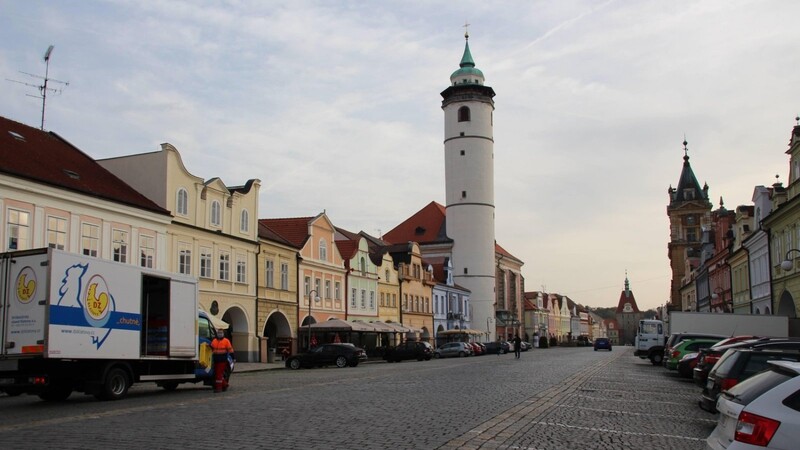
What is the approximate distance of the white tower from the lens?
93500 mm

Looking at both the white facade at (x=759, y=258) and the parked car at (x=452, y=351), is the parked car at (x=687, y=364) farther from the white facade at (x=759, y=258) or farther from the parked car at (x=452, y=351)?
the parked car at (x=452, y=351)

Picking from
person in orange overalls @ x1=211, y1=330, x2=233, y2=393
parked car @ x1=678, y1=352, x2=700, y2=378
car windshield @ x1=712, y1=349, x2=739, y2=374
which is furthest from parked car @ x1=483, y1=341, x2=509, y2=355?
car windshield @ x1=712, y1=349, x2=739, y2=374

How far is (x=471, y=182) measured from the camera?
93.2 m

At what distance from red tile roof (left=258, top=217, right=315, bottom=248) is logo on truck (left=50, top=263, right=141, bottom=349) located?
1325 inches

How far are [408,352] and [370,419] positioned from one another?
4055 cm

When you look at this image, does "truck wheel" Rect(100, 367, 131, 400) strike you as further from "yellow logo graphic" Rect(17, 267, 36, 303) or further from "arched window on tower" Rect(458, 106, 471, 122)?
"arched window on tower" Rect(458, 106, 471, 122)

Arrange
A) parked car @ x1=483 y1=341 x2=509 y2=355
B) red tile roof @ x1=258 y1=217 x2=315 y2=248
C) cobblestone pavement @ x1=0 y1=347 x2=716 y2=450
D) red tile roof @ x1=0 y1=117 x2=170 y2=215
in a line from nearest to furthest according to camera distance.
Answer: cobblestone pavement @ x1=0 y1=347 x2=716 y2=450, red tile roof @ x1=0 y1=117 x2=170 y2=215, red tile roof @ x1=258 y1=217 x2=315 y2=248, parked car @ x1=483 y1=341 x2=509 y2=355

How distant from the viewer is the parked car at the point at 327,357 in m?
41.1

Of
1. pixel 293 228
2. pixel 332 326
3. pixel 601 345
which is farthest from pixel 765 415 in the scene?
pixel 601 345

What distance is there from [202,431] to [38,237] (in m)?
22.0

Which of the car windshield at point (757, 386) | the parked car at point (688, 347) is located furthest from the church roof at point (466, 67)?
the car windshield at point (757, 386)

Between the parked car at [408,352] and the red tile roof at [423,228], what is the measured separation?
45.9 meters

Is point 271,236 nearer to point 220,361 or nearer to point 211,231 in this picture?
Answer: point 211,231

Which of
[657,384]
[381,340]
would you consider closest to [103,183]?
[657,384]
